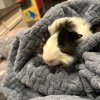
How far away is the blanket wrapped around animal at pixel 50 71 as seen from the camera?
33.5 inches

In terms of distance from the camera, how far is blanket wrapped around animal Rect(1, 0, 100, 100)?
0.85 metres

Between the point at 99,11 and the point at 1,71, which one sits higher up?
the point at 99,11

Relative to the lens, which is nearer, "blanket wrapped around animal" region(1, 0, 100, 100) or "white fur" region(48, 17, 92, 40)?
"blanket wrapped around animal" region(1, 0, 100, 100)

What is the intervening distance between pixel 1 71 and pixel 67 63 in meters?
0.49

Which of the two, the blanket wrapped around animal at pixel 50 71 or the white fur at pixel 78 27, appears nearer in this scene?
the blanket wrapped around animal at pixel 50 71

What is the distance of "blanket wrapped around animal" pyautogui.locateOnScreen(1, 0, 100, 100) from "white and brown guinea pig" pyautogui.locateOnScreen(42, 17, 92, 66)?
1.5 inches

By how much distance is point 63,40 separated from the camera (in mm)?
916

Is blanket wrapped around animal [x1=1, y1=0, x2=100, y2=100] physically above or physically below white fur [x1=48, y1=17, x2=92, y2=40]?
below

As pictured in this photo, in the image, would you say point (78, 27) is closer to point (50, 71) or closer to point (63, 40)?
point (63, 40)

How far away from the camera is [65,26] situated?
964mm

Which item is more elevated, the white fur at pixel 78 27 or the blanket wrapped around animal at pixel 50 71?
the white fur at pixel 78 27

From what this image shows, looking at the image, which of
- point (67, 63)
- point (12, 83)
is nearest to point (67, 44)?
point (67, 63)

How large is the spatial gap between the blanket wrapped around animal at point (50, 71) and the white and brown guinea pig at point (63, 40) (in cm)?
4

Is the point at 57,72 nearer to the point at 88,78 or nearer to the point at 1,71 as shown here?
the point at 88,78
